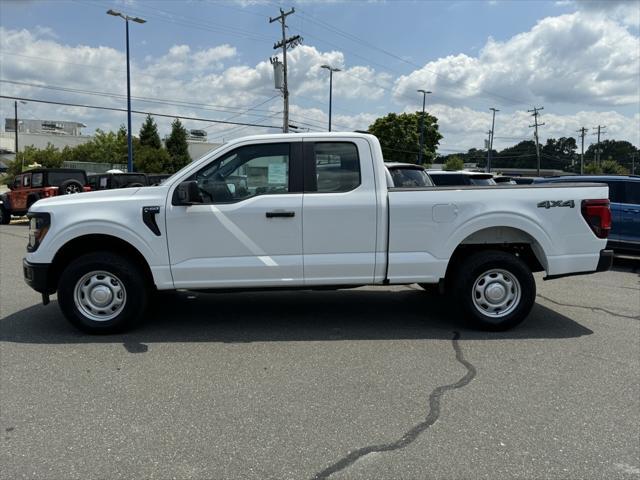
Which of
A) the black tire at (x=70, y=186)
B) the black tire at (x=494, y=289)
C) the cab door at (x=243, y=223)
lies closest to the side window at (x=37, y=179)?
the black tire at (x=70, y=186)

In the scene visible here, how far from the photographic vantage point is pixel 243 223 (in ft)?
16.8

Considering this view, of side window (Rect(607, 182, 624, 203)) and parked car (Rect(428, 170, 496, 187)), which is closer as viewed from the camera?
side window (Rect(607, 182, 624, 203))

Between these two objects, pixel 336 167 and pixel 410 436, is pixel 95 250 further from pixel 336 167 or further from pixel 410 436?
pixel 410 436

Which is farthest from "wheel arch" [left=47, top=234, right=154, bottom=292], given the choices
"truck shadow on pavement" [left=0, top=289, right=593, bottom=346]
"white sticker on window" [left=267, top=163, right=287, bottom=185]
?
"white sticker on window" [left=267, top=163, right=287, bottom=185]

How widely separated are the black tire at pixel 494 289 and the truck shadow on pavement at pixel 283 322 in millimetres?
172

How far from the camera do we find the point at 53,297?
23.5ft

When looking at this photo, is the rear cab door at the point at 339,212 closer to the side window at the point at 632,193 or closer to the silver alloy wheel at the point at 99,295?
the silver alloy wheel at the point at 99,295

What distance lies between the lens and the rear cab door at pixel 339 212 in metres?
5.14

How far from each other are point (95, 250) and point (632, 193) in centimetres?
984

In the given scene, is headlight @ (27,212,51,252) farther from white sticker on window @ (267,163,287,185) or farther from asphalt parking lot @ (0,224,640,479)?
white sticker on window @ (267,163,287,185)

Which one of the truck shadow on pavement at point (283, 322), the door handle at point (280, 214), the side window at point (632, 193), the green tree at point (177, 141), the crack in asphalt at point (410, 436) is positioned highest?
the green tree at point (177, 141)

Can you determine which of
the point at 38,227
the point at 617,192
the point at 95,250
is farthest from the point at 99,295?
the point at 617,192

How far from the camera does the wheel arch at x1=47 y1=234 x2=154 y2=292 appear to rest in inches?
209

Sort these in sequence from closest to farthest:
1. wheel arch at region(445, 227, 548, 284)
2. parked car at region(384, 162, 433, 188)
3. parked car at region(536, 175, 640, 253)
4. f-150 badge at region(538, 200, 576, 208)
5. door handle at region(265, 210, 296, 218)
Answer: door handle at region(265, 210, 296, 218), f-150 badge at region(538, 200, 576, 208), wheel arch at region(445, 227, 548, 284), parked car at region(384, 162, 433, 188), parked car at region(536, 175, 640, 253)
